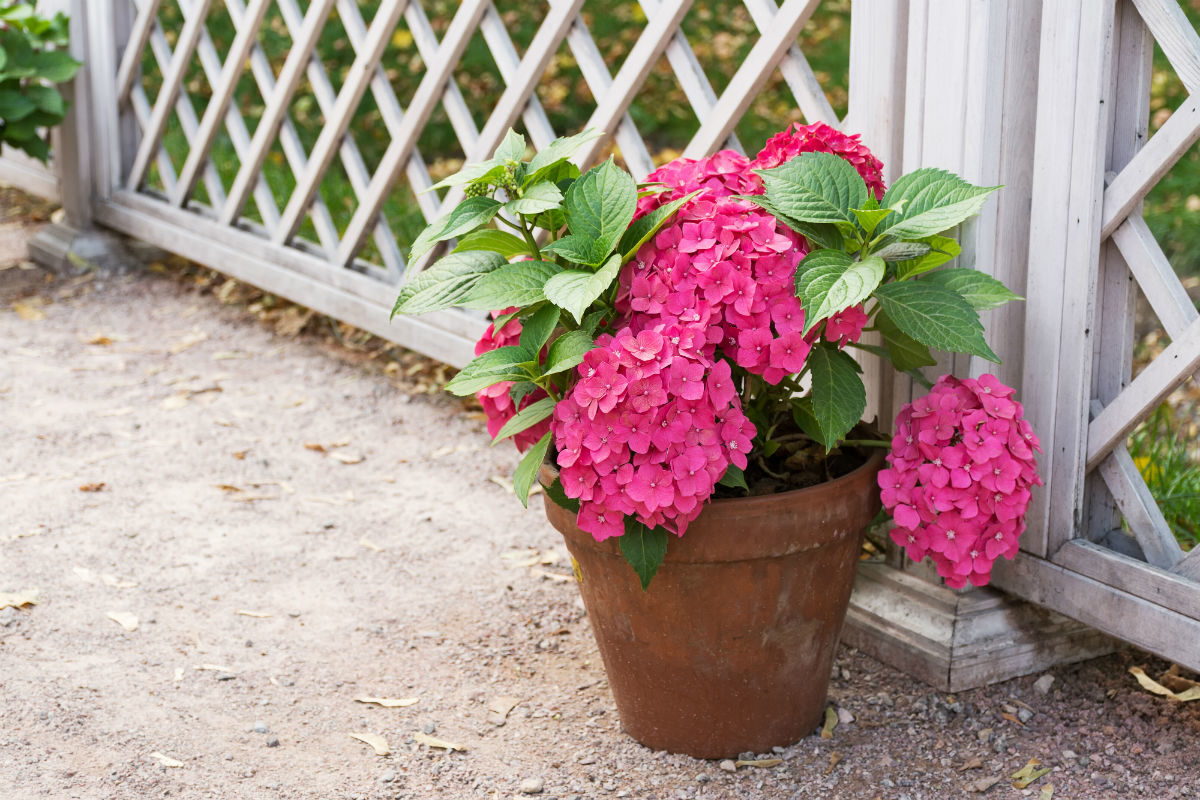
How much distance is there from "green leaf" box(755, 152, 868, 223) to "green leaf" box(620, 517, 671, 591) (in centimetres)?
40

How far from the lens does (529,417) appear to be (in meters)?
1.58

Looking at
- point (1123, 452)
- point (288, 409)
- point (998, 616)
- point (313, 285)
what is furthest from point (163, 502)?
point (1123, 452)

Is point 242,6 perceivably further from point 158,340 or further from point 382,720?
point 382,720

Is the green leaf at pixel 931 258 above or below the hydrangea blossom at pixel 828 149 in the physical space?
below

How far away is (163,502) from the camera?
97.6 inches

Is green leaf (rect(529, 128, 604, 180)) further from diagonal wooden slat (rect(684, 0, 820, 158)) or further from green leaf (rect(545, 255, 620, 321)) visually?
diagonal wooden slat (rect(684, 0, 820, 158))

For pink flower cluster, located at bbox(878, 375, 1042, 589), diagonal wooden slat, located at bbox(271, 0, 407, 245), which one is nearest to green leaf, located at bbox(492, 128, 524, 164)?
pink flower cluster, located at bbox(878, 375, 1042, 589)

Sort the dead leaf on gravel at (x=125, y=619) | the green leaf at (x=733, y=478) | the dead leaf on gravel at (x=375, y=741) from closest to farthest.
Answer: the green leaf at (x=733, y=478), the dead leaf on gravel at (x=375, y=741), the dead leaf on gravel at (x=125, y=619)

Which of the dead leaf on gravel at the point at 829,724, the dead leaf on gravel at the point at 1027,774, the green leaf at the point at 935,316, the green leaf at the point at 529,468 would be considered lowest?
the dead leaf on gravel at the point at 829,724

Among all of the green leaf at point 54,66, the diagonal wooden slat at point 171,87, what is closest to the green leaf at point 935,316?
the diagonal wooden slat at point 171,87

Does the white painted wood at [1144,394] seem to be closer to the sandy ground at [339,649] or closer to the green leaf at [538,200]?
the sandy ground at [339,649]

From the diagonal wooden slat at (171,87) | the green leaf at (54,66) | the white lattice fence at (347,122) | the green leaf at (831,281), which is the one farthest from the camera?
the green leaf at (54,66)

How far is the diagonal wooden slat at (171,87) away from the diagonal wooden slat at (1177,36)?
2485mm

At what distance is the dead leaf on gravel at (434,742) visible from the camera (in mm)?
1713
